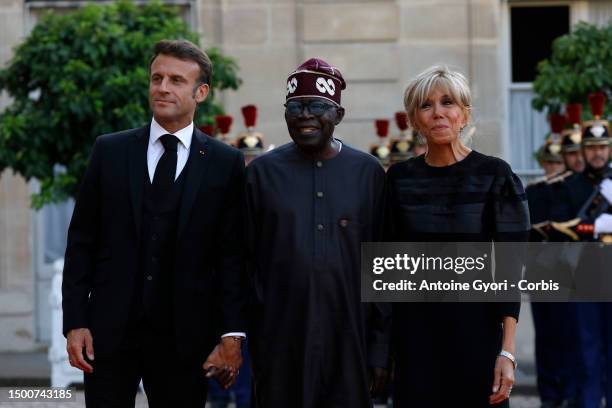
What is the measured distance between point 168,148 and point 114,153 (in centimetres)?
22

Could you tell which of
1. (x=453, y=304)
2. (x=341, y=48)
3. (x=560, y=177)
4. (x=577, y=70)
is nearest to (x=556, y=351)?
(x=560, y=177)

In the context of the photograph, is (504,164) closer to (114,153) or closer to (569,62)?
(114,153)

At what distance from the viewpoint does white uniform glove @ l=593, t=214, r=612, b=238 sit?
11.6 meters

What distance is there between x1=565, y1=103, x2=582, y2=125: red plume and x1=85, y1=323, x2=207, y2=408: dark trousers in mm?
7000

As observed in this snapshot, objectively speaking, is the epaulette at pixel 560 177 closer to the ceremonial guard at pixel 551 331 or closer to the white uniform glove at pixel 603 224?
the ceremonial guard at pixel 551 331

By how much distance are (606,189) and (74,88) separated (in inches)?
167

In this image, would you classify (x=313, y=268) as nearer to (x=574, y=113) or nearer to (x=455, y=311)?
(x=455, y=311)

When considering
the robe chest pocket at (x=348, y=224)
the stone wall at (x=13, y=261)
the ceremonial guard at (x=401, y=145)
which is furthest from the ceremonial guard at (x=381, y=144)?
the robe chest pocket at (x=348, y=224)

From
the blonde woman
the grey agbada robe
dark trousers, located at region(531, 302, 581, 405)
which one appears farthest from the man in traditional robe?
dark trousers, located at region(531, 302, 581, 405)

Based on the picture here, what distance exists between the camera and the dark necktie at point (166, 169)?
6.42 m

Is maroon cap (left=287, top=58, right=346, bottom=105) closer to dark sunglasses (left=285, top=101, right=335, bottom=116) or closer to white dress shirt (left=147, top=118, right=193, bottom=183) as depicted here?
dark sunglasses (left=285, top=101, right=335, bottom=116)

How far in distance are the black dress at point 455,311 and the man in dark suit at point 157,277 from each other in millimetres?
682

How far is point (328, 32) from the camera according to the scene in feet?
51.4

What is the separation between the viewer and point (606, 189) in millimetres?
11641
